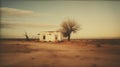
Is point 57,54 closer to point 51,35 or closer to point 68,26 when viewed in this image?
point 51,35

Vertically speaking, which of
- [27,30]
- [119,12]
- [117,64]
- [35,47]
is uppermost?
[119,12]

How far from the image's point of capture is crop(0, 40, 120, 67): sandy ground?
419cm

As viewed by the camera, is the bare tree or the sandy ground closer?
the sandy ground

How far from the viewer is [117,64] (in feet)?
13.8

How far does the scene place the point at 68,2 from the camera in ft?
14.5

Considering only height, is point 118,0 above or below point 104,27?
above

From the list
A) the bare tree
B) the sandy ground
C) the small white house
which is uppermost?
the bare tree

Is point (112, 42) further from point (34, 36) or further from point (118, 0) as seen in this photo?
point (34, 36)

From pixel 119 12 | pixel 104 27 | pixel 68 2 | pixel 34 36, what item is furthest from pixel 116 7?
pixel 34 36

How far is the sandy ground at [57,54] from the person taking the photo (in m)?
4.19

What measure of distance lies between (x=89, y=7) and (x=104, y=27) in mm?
431

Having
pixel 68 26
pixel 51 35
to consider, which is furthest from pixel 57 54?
pixel 68 26

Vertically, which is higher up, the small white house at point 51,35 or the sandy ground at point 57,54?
the small white house at point 51,35

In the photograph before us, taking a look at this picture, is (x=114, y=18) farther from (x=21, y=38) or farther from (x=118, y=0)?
(x=21, y=38)
